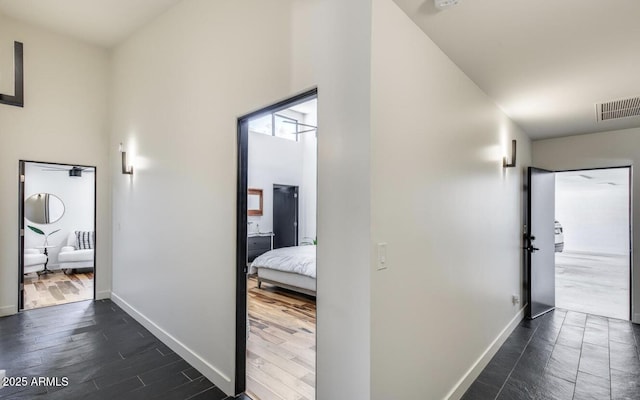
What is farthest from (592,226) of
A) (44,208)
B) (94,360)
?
(44,208)

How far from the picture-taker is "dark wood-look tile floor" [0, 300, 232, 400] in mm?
2375

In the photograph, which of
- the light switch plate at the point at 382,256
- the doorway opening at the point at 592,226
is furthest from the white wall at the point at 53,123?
the doorway opening at the point at 592,226

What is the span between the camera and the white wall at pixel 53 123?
3982 millimetres

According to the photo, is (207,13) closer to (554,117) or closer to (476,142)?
(476,142)

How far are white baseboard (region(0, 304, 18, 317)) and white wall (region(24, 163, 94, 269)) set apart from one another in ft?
8.84

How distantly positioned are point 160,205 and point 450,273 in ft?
9.50

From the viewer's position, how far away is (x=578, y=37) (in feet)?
6.80

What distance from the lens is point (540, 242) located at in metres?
4.39

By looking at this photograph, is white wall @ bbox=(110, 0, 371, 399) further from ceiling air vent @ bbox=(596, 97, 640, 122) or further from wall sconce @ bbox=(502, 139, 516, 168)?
ceiling air vent @ bbox=(596, 97, 640, 122)

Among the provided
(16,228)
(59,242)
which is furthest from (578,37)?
(59,242)

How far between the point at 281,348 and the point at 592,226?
36.7ft

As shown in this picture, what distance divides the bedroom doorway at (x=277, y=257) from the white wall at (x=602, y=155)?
3.81 meters

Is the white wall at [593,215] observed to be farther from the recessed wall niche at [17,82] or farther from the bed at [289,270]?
the recessed wall niche at [17,82]

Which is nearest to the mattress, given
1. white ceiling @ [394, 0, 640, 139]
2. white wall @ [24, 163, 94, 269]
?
white ceiling @ [394, 0, 640, 139]
